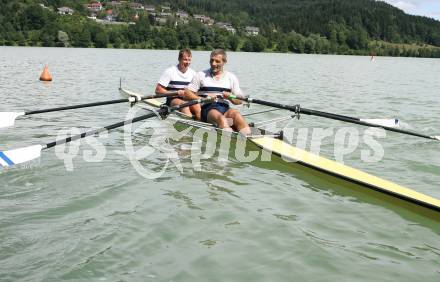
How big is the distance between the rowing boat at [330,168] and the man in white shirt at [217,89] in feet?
0.93

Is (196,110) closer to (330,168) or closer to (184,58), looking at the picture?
(184,58)

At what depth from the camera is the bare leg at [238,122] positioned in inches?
391

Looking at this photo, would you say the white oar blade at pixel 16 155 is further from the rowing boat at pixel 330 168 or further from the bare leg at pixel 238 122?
the bare leg at pixel 238 122

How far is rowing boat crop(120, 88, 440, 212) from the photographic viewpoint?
6.89m

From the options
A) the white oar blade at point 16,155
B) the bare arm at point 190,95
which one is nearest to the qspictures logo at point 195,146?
the bare arm at point 190,95

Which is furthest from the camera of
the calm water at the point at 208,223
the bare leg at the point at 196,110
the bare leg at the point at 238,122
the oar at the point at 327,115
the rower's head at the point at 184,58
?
the rower's head at the point at 184,58

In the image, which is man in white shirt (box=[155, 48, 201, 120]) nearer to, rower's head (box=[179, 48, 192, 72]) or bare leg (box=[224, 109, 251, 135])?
rower's head (box=[179, 48, 192, 72])

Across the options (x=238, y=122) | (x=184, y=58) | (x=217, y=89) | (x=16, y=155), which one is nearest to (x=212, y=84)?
(x=217, y=89)

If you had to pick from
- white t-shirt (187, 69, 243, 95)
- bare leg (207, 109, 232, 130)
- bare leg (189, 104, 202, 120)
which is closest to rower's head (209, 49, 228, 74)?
white t-shirt (187, 69, 243, 95)

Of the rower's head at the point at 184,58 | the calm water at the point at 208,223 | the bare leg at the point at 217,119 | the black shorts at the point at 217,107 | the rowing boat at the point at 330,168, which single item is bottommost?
the calm water at the point at 208,223

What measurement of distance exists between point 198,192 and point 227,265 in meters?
2.55

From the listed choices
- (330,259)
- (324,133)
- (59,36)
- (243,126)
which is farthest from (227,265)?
(59,36)

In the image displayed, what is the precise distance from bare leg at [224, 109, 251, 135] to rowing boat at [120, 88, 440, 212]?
6.9 inches

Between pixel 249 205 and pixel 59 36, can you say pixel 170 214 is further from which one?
pixel 59 36
